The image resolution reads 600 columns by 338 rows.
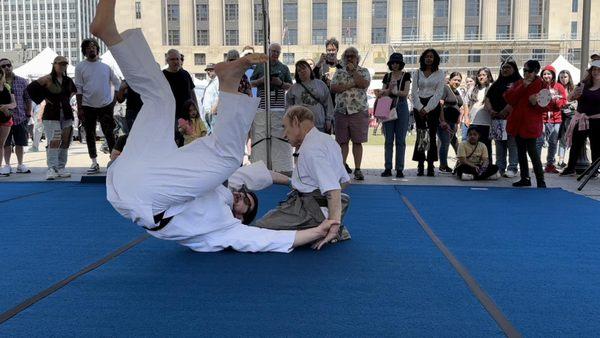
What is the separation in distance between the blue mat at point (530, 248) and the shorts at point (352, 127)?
1163 millimetres

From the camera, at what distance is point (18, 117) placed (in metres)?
8.44

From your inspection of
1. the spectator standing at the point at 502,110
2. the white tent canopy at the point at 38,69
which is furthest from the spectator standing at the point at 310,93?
the white tent canopy at the point at 38,69

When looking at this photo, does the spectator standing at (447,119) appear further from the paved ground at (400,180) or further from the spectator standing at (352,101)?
the spectator standing at (352,101)

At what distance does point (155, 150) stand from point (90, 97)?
5214 millimetres

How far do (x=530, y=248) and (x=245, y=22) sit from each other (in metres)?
64.1

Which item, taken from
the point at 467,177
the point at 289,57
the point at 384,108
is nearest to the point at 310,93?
the point at 384,108

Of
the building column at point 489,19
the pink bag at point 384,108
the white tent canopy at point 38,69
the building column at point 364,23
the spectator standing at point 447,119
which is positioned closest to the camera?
the pink bag at point 384,108

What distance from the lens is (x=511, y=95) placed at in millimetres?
7230

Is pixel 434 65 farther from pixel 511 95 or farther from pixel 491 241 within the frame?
pixel 491 241

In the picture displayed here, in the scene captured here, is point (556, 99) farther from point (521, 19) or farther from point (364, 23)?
point (521, 19)

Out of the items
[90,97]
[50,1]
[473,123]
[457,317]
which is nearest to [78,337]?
[457,317]

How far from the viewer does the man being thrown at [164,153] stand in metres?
3.13

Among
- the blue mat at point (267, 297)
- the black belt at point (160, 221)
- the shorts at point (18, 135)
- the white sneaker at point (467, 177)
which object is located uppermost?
the shorts at point (18, 135)

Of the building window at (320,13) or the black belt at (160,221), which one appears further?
the building window at (320,13)
